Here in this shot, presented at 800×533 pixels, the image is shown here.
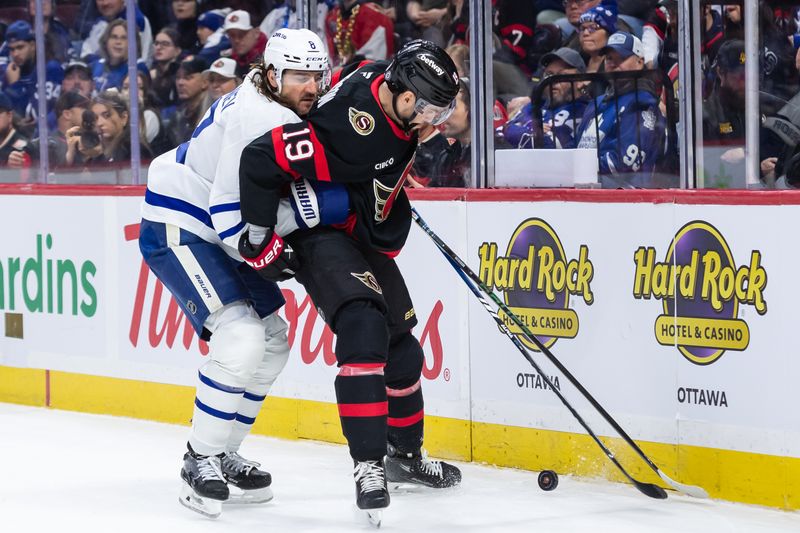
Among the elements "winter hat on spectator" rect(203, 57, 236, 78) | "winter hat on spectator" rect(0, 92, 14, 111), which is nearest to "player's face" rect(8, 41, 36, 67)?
"winter hat on spectator" rect(0, 92, 14, 111)

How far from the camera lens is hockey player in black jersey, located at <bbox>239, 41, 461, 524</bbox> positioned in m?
3.51

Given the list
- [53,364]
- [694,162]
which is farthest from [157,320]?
[694,162]

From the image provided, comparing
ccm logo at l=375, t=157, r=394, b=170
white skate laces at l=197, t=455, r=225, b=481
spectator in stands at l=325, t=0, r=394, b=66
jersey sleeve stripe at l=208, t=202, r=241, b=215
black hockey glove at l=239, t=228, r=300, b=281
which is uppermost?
spectator in stands at l=325, t=0, r=394, b=66

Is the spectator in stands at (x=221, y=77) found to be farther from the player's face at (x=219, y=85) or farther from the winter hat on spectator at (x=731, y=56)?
the winter hat on spectator at (x=731, y=56)

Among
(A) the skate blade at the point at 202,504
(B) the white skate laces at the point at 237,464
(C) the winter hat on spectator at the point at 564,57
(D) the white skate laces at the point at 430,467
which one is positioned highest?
(C) the winter hat on spectator at the point at 564,57

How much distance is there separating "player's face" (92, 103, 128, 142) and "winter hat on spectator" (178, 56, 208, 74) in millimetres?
301

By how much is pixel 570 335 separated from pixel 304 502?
94 centimetres

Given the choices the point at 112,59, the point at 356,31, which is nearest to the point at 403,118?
the point at 356,31

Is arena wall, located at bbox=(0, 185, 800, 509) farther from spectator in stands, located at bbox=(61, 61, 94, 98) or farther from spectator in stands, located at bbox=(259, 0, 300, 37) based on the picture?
spectator in stands, located at bbox=(259, 0, 300, 37)

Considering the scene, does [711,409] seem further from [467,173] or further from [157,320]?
[157,320]

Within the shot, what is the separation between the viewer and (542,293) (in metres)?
4.27

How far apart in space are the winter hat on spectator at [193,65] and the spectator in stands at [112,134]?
10.9 inches

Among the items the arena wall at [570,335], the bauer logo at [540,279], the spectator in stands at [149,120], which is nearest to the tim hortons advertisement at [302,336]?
the arena wall at [570,335]

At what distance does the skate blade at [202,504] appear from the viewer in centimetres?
370
